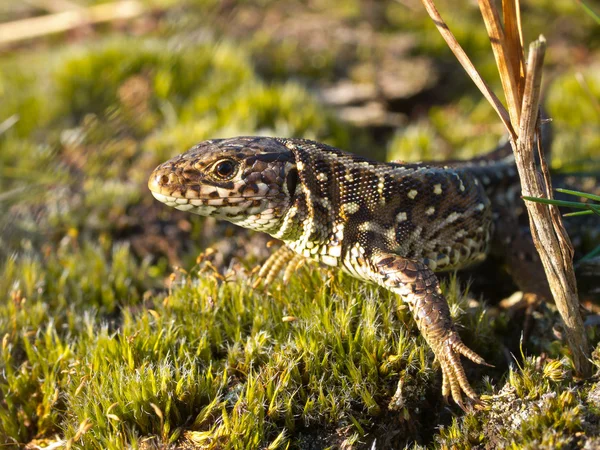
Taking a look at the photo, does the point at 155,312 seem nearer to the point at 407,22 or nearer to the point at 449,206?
the point at 449,206

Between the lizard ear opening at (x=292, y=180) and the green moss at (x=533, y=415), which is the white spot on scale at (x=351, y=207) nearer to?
the lizard ear opening at (x=292, y=180)

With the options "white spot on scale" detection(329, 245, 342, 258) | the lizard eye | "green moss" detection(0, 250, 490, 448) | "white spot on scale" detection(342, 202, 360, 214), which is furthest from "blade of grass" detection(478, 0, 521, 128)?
the lizard eye

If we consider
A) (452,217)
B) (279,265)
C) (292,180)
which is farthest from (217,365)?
(452,217)

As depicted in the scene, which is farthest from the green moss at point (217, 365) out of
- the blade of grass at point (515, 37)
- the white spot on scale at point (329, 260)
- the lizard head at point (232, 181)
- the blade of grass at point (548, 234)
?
the blade of grass at point (515, 37)

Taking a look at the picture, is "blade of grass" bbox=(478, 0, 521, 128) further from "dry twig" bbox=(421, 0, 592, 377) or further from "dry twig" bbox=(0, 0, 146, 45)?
"dry twig" bbox=(0, 0, 146, 45)

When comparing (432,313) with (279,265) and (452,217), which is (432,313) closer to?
(452,217)

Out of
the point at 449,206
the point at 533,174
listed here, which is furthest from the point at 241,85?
the point at 533,174

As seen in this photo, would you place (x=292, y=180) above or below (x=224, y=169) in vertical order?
below
